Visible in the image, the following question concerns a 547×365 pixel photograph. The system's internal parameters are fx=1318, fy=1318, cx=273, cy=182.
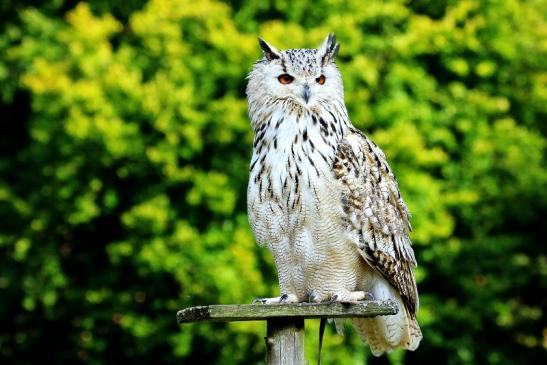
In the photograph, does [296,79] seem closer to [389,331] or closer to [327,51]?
[327,51]

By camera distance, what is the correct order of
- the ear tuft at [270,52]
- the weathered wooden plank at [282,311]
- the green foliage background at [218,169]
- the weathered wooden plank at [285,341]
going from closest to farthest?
the weathered wooden plank at [282,311]
the weathered wooden plank at [285,341]
the ear tuft at [270,52]
the green foliage background at [218,169]

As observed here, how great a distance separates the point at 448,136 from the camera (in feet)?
47.9

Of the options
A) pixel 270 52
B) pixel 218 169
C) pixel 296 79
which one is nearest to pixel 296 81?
pixel 296 79

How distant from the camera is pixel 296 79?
6.45 m

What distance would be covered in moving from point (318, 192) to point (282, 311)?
761mm

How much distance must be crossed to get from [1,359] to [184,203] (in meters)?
3.40

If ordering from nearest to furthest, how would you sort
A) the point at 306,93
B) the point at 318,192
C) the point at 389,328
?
the point at 318,192 < the point at 306,93 < the point at 389,328

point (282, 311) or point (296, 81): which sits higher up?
point (296, 81)

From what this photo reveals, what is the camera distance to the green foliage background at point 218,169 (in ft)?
44.0

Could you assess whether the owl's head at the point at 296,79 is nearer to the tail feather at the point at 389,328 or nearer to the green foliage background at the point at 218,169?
the tail feather at the point at 389,328

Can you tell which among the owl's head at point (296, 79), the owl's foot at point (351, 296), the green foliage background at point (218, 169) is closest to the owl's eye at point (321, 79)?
the owl's head at point (296, 79)

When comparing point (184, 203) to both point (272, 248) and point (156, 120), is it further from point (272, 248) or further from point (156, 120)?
point (272, 248)

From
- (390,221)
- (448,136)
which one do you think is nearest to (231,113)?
(448,136)

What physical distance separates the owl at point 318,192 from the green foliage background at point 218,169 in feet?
20.3
